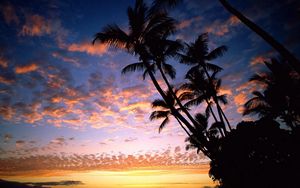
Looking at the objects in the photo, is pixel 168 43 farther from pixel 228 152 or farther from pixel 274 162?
pixel 274 162

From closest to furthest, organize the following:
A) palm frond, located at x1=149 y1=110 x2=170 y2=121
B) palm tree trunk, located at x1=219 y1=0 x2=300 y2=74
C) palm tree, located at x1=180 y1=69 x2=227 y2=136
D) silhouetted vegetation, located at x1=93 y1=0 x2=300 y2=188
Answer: palm tree trunk, located at x1=219 y1=0 x2=300 y2=74, silhouetted vegetation, located at x1=93 y1=0 x2=300 y2=188, palm tree, located at x1=180 y1=69 x2=227 y2=136, palm frond, located at x1=149 y1=110 x2=170 y2=121

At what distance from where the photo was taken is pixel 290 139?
13.2 m

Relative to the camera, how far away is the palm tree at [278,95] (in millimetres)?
19094

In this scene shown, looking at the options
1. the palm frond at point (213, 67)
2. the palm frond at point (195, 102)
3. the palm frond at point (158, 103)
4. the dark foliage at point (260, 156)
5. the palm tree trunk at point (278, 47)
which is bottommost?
the dark foliage at point (260, 156)

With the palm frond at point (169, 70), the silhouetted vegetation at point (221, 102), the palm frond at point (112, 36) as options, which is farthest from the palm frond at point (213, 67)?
the palm frond at point (112, 36)

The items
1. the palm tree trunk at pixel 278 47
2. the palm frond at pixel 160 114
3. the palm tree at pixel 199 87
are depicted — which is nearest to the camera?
the palm tree trunk at pixel 278 47

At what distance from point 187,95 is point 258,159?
292 inches

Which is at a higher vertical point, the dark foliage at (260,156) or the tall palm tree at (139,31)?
the tall palm tree at (139,31)

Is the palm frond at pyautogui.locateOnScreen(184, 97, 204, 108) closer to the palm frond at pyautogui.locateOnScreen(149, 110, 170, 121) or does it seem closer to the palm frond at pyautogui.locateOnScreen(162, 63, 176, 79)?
the palm frond at pyautogui.locateOnScreen(149, 110, 170, 121)

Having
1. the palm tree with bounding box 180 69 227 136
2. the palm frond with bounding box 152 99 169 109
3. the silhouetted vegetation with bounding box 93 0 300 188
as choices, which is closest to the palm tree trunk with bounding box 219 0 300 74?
the silhouetted vegetation with bounding box 93 0 300 188

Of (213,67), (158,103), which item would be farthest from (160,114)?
(213,67)

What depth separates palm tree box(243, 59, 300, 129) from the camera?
19.1 meters

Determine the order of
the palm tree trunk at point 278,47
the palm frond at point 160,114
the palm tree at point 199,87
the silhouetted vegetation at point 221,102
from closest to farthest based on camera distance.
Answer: the palm tree trunk at point 278,47 → the silhouetted vegetation at point 221,102 → the palm tree at point 199,87 → the palm frond at point 160,114

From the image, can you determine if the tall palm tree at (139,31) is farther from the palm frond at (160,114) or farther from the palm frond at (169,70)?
the palm frond at (160,114)
